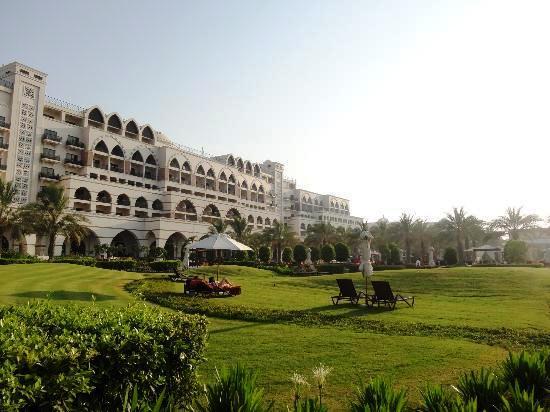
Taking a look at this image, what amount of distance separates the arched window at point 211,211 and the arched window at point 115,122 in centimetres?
1859

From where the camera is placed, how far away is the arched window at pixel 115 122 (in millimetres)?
65562

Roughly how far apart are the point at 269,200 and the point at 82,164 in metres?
46.8

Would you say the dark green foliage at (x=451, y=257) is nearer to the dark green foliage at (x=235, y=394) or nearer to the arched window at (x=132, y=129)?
the dark green foliage at (x=235, y=394)

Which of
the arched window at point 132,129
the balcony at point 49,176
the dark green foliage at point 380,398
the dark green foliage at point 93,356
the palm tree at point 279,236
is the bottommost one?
the dark green foliage at point 380,398

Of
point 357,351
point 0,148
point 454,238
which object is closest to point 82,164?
point 0,148

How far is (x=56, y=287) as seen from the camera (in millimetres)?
18844

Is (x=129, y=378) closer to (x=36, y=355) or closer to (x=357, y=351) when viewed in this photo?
(x=36, y=355)

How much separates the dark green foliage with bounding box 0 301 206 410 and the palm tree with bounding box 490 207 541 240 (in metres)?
65.8

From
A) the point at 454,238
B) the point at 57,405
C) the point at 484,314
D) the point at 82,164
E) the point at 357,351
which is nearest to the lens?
the point at 57,405

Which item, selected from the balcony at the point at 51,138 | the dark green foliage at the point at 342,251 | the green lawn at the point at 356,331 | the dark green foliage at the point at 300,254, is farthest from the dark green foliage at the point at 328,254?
the balcony at the point at 51,138

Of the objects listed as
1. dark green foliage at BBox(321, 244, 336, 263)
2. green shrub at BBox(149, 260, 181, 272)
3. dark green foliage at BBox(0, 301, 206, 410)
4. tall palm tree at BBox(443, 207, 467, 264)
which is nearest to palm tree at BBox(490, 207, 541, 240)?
tall palm tree at BBox(443, 207, 467, 264)

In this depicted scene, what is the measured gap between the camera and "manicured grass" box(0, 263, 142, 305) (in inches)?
621

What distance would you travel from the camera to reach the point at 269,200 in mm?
98125

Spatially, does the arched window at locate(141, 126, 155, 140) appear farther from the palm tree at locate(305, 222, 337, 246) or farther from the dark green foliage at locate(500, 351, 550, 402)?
the dark green foliage at locate(500, 351, 550, 402)
